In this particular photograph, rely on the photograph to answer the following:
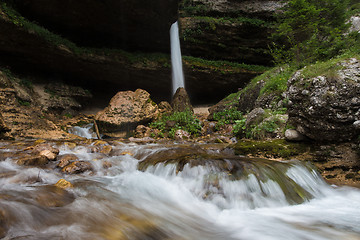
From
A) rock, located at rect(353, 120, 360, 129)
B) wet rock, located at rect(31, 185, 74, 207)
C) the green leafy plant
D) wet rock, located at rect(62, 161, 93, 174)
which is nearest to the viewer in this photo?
wet rock, located at rect(31, 185, 74, 207)

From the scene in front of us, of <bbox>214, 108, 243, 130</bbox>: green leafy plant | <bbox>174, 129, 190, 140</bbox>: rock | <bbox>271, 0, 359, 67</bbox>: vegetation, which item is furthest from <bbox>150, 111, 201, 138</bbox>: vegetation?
<bbox>271, 0, 359, 67</bbox>: vegetation

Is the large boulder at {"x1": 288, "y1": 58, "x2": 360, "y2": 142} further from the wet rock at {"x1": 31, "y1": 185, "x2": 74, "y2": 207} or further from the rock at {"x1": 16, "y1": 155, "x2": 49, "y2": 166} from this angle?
the rock at {"x1": 16, "y1": 155, "x2": 49, "y2": 166}

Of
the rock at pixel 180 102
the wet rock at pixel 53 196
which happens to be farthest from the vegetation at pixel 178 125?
the wet rock at pixel 53 196

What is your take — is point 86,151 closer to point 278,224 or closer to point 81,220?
point 81,220

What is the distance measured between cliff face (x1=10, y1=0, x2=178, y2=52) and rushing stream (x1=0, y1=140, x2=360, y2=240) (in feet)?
35.2

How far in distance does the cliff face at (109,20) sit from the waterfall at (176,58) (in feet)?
1.71

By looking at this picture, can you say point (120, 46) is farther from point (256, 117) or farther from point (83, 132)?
point (256, 117)

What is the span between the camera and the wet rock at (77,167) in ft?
11.1

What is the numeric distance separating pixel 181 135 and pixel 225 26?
10.2 metres

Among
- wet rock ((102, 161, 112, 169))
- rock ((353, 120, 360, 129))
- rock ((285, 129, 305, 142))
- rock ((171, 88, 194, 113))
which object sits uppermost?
rock ((171, 88, 194, 113))

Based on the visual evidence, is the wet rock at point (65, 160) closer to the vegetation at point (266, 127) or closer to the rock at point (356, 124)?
the vegetation at point (266, 127)

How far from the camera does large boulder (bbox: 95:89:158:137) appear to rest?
821 centimetres

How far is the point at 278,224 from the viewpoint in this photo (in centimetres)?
215

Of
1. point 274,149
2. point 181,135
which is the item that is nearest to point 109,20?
point 181,135
